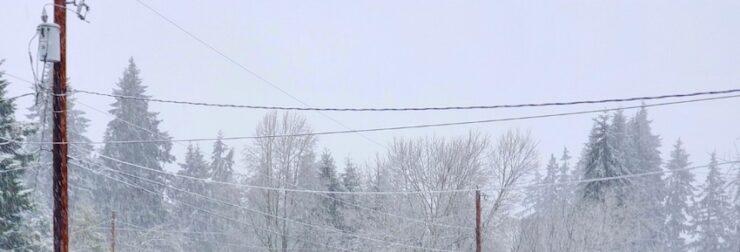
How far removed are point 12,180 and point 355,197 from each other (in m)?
22.2

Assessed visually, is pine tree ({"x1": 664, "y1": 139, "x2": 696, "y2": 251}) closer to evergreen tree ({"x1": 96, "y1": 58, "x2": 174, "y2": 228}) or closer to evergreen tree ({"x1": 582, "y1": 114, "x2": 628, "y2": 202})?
evergreen tree ({"x1": 582, "y1": 114, "x2": 628, "y2": 202})

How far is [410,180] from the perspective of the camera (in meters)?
36.6

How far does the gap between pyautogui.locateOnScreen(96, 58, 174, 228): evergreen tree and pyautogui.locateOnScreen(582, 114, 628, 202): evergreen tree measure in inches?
918

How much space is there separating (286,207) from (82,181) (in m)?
11.2

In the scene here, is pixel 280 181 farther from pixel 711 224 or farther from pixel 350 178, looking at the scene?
pixel 711 224

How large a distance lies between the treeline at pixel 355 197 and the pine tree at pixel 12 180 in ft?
24.0

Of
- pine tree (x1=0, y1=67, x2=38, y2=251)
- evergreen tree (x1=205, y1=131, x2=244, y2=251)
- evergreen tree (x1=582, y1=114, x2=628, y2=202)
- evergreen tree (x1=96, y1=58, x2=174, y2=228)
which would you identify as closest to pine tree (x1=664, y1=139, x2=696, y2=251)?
evergreen tree (x1=582, y1=114, x2=628, y2=202)

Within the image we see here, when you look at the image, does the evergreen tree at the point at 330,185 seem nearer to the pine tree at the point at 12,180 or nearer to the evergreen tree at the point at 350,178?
the evergreen tree at the point at 350,178

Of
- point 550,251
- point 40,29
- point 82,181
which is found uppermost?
point 40,29

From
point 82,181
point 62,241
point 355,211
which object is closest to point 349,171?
point 355,211

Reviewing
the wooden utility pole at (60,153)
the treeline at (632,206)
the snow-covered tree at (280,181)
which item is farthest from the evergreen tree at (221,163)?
the wooden utility pole at (60,153)

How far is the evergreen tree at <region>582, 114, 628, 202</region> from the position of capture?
41.5 m

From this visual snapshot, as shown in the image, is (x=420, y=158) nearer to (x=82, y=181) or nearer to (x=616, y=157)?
(x=616, y=157)

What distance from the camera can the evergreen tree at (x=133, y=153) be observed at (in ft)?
137
